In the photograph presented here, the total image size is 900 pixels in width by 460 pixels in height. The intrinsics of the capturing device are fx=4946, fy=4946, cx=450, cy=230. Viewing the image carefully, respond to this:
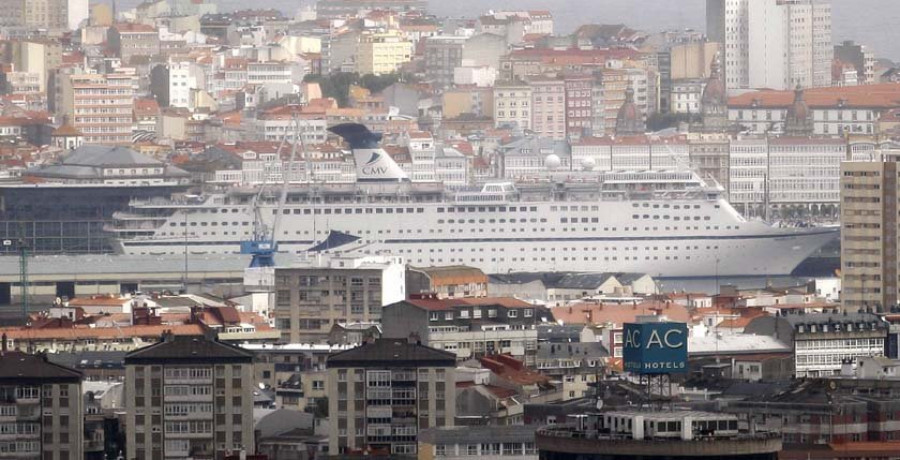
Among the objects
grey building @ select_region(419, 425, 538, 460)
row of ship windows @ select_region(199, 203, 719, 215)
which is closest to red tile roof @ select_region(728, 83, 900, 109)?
row of ship windows @ select_region(199, 203, 719, 215)

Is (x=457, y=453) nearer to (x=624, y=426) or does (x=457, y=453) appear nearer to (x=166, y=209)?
(x=624, y=426)

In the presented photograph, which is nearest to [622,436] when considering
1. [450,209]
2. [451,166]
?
[450,209]

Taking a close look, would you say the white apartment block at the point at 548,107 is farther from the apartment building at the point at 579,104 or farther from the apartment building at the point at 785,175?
the apartment building at the point at 785,175

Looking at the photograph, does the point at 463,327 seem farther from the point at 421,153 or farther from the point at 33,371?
the point at 421,153

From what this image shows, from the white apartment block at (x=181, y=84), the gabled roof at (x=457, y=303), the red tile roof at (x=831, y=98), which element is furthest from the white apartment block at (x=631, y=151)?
the gabled roof at (x=457, y=303)

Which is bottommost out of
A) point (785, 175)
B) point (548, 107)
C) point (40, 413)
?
point (40, 413)

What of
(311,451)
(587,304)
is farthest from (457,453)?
(587,304)
